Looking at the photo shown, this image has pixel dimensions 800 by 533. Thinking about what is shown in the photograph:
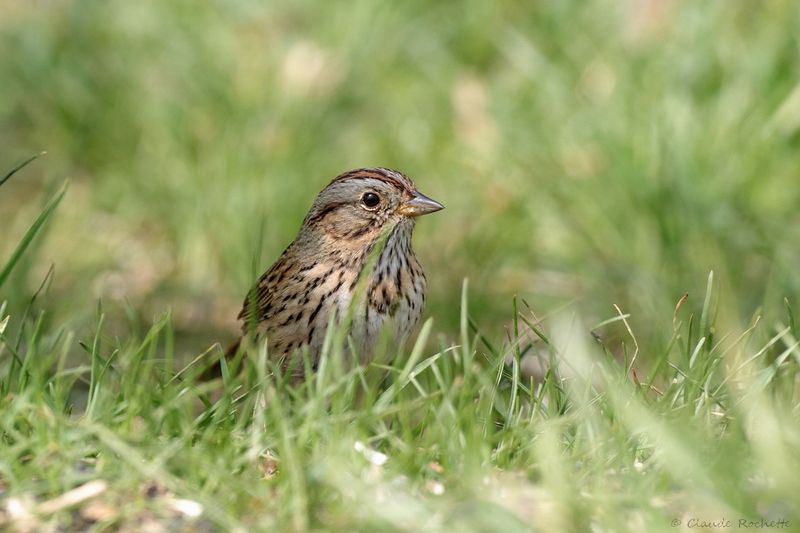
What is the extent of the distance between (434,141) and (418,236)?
61 centimetres

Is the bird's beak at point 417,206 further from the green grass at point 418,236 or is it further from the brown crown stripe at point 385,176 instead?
the green grass at point 418,236

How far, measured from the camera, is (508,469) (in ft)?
11.3

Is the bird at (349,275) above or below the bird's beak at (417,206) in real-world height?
below

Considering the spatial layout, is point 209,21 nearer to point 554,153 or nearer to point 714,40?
point 554,153

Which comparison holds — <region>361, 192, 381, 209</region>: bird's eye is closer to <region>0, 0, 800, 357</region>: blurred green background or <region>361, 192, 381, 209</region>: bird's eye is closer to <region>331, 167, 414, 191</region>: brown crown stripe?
<region>331, 167, 414, 191</region>: brown crown stripe

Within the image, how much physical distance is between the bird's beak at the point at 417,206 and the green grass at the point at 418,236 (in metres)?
0.52

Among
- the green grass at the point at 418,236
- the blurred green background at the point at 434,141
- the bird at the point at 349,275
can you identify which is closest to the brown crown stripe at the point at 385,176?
the bird at the point at 349,275

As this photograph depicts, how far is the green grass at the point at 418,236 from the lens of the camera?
3342mm

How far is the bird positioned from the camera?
15.6 feet

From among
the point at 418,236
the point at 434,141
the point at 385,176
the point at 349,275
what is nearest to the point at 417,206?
the point at 385,176

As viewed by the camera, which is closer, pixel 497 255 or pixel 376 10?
pixel 497 255

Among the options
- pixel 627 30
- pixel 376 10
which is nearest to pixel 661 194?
pixel 627 30

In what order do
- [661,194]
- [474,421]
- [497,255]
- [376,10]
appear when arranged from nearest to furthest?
[474,421]
[661,194]
[497,255]
[376,10]

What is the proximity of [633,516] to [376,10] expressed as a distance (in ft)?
17.0
